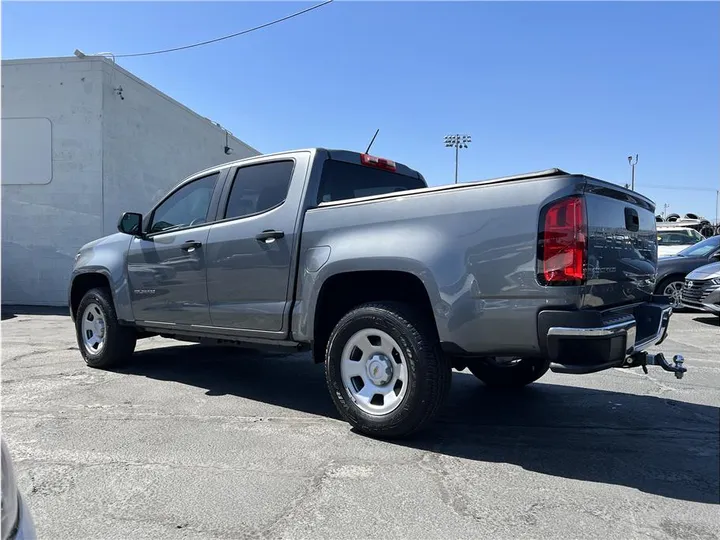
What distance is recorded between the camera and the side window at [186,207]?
4996 mm

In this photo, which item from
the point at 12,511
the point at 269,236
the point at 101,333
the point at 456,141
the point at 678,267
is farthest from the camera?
the point at 456,141

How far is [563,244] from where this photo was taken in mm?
2932

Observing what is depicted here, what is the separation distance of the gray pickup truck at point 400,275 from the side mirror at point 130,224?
4 cm

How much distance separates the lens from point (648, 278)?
3842 millimetres

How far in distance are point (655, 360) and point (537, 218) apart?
129cm

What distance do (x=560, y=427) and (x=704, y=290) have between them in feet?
24.4

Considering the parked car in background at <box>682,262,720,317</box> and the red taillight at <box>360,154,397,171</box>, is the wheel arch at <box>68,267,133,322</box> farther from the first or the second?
the parked car in background at <box>682,262,720,317</box>

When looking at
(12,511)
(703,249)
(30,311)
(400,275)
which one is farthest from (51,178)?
(703,249)

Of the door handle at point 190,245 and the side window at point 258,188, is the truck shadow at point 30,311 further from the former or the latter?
the side window at point 258,188

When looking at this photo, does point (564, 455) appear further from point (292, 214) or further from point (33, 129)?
point (33, 129)

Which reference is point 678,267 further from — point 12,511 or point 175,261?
point 12,511

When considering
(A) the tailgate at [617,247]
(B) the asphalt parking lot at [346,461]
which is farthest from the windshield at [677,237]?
(A) the tailgate at [617,247]

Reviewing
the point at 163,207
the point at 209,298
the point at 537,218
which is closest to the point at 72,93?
the point at 163,207

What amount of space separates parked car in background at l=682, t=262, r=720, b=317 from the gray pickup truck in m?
6.48
